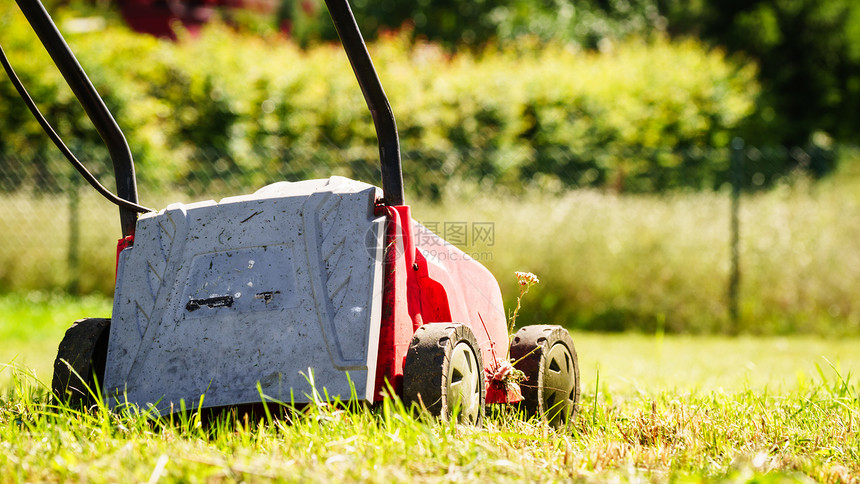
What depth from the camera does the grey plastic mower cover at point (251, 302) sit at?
1837 mm

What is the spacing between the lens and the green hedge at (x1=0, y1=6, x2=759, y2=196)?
725 centimetres

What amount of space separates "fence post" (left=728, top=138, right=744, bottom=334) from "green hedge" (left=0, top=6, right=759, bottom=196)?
527 millimetres

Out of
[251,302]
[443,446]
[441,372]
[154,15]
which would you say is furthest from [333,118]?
[154,15]

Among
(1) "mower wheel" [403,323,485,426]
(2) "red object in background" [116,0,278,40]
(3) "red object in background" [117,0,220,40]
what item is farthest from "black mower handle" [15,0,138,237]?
(3) "red object in background" [117,0,220,40]

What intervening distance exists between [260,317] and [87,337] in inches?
20.8

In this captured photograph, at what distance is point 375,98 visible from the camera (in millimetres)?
1952

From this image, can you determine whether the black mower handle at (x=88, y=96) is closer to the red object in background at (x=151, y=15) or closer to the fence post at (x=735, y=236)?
the fence post at (x=735, y=236)

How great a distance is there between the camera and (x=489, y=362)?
222 centimetres

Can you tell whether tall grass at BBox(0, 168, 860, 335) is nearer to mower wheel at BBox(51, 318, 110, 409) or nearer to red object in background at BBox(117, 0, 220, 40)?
mower wheel at BBox(51, 318, 110, 409)

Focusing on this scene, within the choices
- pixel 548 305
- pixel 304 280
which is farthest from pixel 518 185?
pixel 304 280

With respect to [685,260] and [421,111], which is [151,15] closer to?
[421,111]

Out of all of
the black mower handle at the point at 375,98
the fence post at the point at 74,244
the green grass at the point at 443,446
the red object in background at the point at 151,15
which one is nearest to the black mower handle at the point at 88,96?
the green grass at the point at 443,446

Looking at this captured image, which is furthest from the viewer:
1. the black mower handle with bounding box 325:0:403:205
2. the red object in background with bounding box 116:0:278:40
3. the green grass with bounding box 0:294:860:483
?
the red object in background with bounding box 116:0:278:40

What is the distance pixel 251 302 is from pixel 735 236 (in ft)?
17.2
